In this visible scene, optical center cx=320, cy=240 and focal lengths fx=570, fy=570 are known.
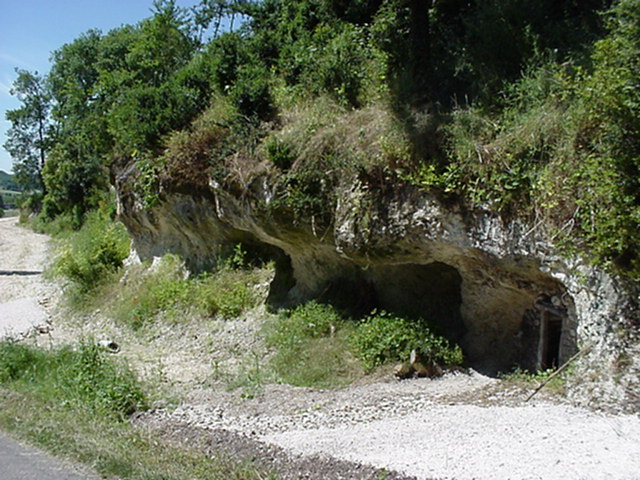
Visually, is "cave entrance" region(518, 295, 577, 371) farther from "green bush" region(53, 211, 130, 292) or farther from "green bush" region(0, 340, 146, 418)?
"green bush" region(53, 211, 130, 292)

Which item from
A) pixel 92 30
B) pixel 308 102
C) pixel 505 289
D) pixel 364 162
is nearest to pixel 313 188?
pixel 364 162

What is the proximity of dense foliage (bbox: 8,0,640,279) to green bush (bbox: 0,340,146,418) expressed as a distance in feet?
Result: 13.7

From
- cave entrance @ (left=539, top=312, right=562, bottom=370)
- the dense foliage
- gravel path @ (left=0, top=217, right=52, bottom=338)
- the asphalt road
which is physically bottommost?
gravel path @ (left=0, top=217, right=52, bottom=338)

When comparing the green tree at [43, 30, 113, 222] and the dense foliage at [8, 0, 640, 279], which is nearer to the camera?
the dense foliage at [8, 0, 640, 279]

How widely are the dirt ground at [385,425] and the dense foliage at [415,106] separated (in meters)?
2.05

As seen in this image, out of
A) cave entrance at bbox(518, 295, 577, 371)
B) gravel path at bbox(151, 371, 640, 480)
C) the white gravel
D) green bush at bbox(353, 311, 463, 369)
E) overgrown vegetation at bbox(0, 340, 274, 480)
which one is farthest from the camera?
green bush at bbox(353, 311, 463, 369)

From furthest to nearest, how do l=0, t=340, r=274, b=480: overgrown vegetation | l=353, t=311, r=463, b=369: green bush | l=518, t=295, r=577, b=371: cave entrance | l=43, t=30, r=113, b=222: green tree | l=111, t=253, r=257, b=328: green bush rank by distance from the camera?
1. l=43, t=30, r=113, b=222: green tree
2. l=111, t=253, r=257, b=328: green bush
3. l=353, t=311, r=463, b=369: green bush
4. l=518, t=295, r=577, b=371: cave entrance
5. l=0, t=340, r=274, b=480: overgrown vegetation

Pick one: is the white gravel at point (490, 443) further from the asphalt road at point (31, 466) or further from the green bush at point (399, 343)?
the asphalt road at point (31, 466)

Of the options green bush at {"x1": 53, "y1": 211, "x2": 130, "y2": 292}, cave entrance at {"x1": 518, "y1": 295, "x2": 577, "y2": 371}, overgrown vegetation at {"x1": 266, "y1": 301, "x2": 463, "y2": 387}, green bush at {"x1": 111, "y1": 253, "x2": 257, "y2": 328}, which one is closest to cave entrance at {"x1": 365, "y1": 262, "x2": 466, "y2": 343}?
overgrown vegetation at {"x1": 266, "y1": 301, "x2": 463, "y2": 387}

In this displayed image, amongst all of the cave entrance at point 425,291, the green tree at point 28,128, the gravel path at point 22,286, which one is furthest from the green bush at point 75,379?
the green tree at point 28,128

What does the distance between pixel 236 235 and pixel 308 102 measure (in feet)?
12.2

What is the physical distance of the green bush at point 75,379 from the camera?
27.1 feet

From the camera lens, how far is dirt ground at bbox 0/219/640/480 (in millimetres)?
5363

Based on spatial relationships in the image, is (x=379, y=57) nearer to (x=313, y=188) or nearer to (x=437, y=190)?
(x=313, y=188)
